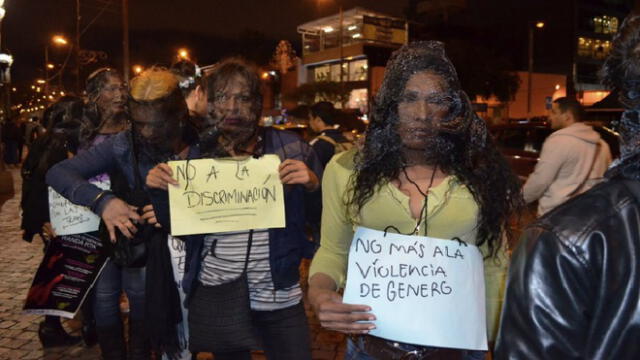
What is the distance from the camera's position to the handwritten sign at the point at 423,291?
6.19 feet

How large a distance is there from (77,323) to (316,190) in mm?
3821

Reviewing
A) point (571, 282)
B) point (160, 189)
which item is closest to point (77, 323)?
point (160, 189)

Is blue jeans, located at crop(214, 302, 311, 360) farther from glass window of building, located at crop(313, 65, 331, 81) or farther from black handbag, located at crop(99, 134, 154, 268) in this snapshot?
glass window of building, located at crop(313, 65, 331, 81)

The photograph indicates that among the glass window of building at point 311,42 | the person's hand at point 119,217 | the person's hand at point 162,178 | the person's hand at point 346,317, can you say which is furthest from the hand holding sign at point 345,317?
the glass window of building at point 311,42

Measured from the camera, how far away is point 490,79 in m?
38.8

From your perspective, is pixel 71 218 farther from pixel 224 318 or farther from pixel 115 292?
pixel 224 318

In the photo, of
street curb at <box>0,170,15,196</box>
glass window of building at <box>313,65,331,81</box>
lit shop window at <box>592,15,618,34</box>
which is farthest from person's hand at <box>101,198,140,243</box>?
lit shop window at <box>592,15,618,34</box>

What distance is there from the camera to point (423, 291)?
1902 mm

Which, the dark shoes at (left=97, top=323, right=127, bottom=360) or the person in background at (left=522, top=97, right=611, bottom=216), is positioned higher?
the person in background at (left=522, top=97, right=611, bottom=216)

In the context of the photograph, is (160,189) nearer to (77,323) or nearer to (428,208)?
(428,208)

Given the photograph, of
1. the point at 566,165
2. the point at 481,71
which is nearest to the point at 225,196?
the point at 566,165

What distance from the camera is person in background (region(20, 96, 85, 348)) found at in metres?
4.18

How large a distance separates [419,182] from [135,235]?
62.4 inches

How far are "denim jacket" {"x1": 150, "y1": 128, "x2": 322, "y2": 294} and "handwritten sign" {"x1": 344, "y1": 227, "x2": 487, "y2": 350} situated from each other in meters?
0.75
